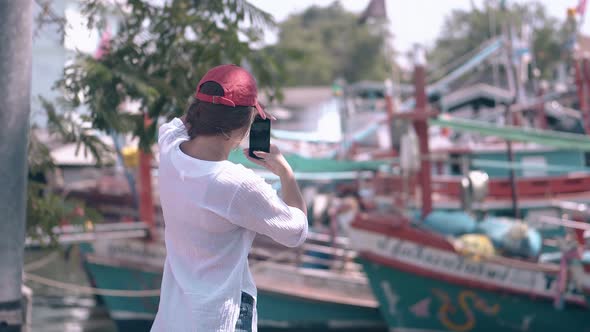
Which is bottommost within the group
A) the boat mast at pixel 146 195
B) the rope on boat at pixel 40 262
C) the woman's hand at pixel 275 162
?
the rope on boat at pixel 40 262

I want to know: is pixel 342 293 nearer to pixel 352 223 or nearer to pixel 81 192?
pixel 352 223

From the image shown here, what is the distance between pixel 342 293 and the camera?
11.4 m

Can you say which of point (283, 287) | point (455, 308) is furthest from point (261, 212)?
point (283, 287)

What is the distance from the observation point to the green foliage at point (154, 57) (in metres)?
3.71

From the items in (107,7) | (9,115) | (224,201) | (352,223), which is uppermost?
(107,7)

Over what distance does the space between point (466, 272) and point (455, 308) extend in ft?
2.10

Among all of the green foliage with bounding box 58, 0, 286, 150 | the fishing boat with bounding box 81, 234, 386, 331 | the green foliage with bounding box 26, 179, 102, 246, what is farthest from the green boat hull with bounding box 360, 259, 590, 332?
the green foliage with bounding box 58, 0, 286, 150

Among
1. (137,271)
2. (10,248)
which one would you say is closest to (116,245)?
(137,271)

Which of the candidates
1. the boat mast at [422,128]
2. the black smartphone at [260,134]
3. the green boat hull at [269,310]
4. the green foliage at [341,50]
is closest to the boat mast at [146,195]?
the green boat hull at [269,310]

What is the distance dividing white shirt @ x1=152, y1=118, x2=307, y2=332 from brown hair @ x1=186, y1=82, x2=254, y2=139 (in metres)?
0.09

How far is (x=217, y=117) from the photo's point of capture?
1.93 metres

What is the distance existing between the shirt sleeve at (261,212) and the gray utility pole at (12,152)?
93cm

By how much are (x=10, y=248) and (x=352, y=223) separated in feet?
25.8

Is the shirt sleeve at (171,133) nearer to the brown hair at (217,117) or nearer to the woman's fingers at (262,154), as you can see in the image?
the brown hair at (217,117)
